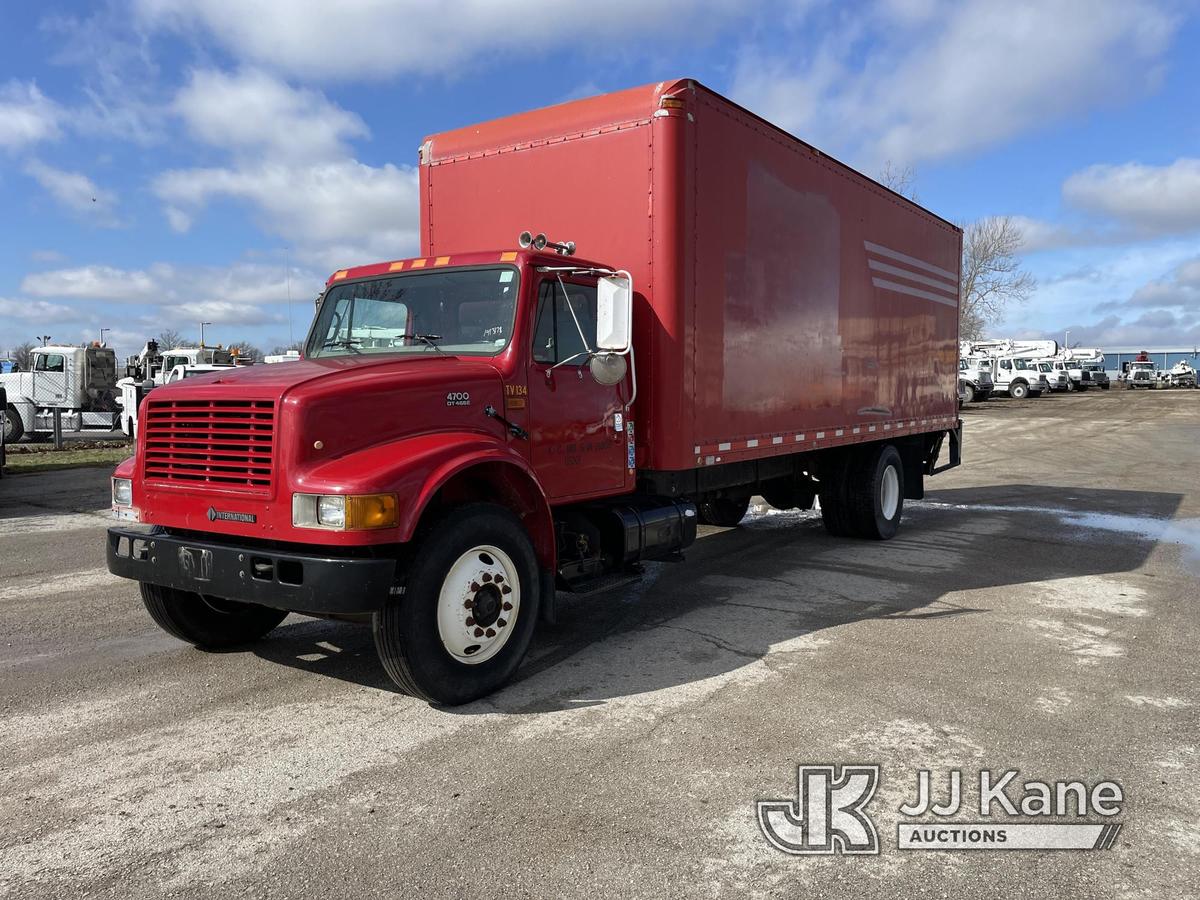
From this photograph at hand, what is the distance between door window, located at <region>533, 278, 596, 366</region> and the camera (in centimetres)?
534

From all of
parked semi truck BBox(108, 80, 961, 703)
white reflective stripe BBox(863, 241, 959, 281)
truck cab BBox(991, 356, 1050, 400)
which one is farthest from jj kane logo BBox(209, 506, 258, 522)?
truck cab BBox(991, 356, 1050, 400)

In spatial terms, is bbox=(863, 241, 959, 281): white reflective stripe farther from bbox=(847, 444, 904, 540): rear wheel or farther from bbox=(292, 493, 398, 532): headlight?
bbox=(292, 493, 398, 532): headlight

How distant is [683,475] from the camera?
6598 millimetres

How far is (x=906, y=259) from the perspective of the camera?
9.85 metres

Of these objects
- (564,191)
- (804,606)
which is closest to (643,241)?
(564,191)

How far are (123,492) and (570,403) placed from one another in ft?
8.28

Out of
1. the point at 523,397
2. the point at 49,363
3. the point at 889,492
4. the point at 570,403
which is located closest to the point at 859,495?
the point at 889,492

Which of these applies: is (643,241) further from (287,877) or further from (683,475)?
(287,877)

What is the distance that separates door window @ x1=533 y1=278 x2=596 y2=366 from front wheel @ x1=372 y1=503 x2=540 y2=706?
1129 mm

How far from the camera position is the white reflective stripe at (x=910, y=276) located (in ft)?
30.0

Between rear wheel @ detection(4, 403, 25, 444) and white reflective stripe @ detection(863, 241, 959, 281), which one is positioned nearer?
white reflective stripe @ detection(863, 241, 959, 281)

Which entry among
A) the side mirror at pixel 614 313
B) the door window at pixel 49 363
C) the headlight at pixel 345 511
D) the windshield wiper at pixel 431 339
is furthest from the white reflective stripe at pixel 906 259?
the door window at pixel 49 363

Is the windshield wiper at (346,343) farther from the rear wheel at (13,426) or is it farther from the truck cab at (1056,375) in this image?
the truck cab at (1056,375)

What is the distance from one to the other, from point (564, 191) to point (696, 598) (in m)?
3.18
